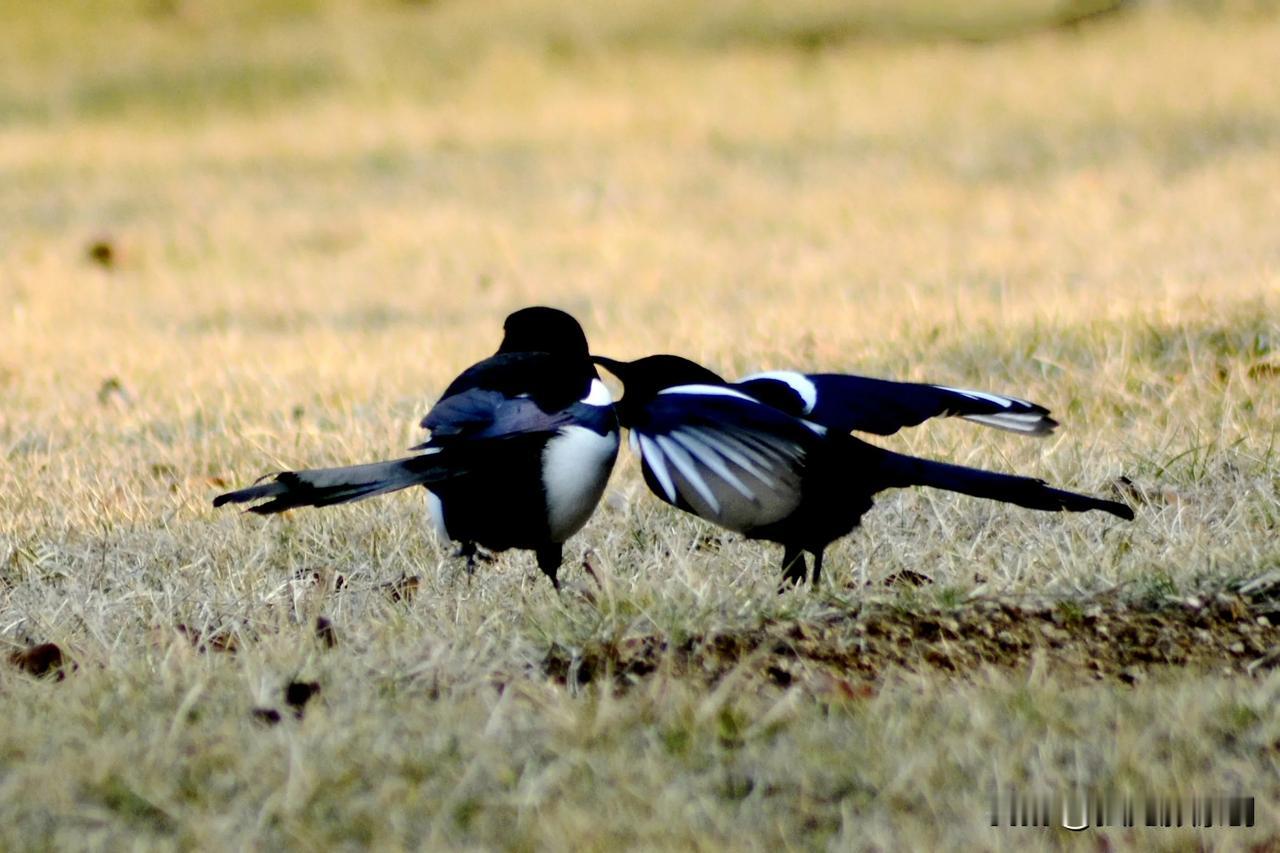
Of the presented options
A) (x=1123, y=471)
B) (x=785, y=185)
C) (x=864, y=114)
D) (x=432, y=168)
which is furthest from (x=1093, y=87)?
(x=1123, y=471)

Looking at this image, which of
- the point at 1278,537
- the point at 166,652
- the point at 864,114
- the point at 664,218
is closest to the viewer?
the point at 166,652

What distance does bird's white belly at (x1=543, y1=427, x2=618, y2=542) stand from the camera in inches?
131

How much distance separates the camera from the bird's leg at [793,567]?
129 inches

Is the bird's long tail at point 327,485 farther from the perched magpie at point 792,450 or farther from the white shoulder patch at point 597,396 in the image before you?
the white shoulder patch at point 597,396

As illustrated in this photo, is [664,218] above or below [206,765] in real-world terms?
above

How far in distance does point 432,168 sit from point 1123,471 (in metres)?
7.88

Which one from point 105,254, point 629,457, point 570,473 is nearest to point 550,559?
point 570,473

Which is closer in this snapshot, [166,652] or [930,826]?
[930,826]

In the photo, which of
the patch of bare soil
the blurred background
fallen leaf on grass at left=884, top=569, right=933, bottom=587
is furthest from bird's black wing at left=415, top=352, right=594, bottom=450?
the blurred background

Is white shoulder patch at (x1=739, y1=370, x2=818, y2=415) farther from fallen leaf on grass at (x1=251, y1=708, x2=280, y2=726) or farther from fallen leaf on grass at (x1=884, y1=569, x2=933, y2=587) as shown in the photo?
fallen leaf on grass at (x1=251, y1=708, x2=280, y2=726)

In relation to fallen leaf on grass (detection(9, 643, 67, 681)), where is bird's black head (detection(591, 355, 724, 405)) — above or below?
above

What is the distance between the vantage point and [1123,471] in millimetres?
4145

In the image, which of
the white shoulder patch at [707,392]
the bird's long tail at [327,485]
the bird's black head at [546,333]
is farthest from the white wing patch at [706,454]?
the bird's black head at [546,333]

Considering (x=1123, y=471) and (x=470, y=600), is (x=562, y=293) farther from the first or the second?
(x=470, y=600)
